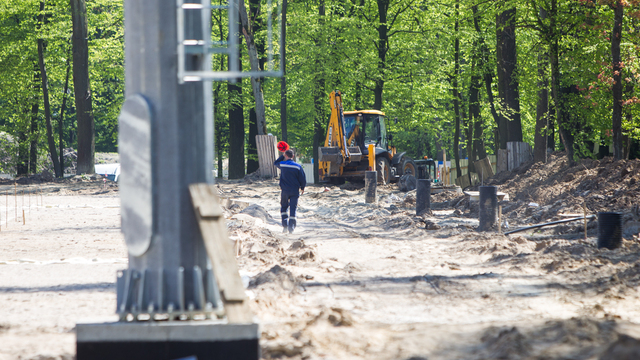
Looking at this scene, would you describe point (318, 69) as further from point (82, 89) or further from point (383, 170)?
point (82, 89)

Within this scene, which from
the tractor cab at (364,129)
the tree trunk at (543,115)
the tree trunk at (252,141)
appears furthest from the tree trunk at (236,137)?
the tree trunk at (543,115)

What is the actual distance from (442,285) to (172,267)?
12.9 feet

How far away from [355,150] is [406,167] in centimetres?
342

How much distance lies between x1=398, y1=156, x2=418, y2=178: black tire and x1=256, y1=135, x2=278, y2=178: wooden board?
18.3 feet

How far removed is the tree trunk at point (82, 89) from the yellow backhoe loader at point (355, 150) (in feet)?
34.7

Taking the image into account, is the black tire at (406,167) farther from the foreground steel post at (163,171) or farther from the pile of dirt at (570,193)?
the foreground steel post at (163,171)

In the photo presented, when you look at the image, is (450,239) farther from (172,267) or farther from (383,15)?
(383,15)

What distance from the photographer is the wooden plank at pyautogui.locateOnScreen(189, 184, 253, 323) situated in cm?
433

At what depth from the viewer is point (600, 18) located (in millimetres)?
16531

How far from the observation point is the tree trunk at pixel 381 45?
3347 centimetres

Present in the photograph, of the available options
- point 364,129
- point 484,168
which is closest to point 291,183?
point 364,129

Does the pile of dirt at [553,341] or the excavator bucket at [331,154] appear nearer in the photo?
the pile of dirt at [553,341]

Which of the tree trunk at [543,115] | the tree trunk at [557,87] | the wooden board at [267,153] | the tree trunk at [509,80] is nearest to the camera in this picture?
the tree trunk at [557,87]

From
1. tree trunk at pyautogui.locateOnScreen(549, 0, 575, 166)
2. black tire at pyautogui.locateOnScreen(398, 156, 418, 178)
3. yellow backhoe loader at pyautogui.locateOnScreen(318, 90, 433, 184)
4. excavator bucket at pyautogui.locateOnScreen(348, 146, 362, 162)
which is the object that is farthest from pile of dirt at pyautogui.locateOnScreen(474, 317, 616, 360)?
black tire at pyautogui.locateOnScreen(398, 156, 418, 178)
